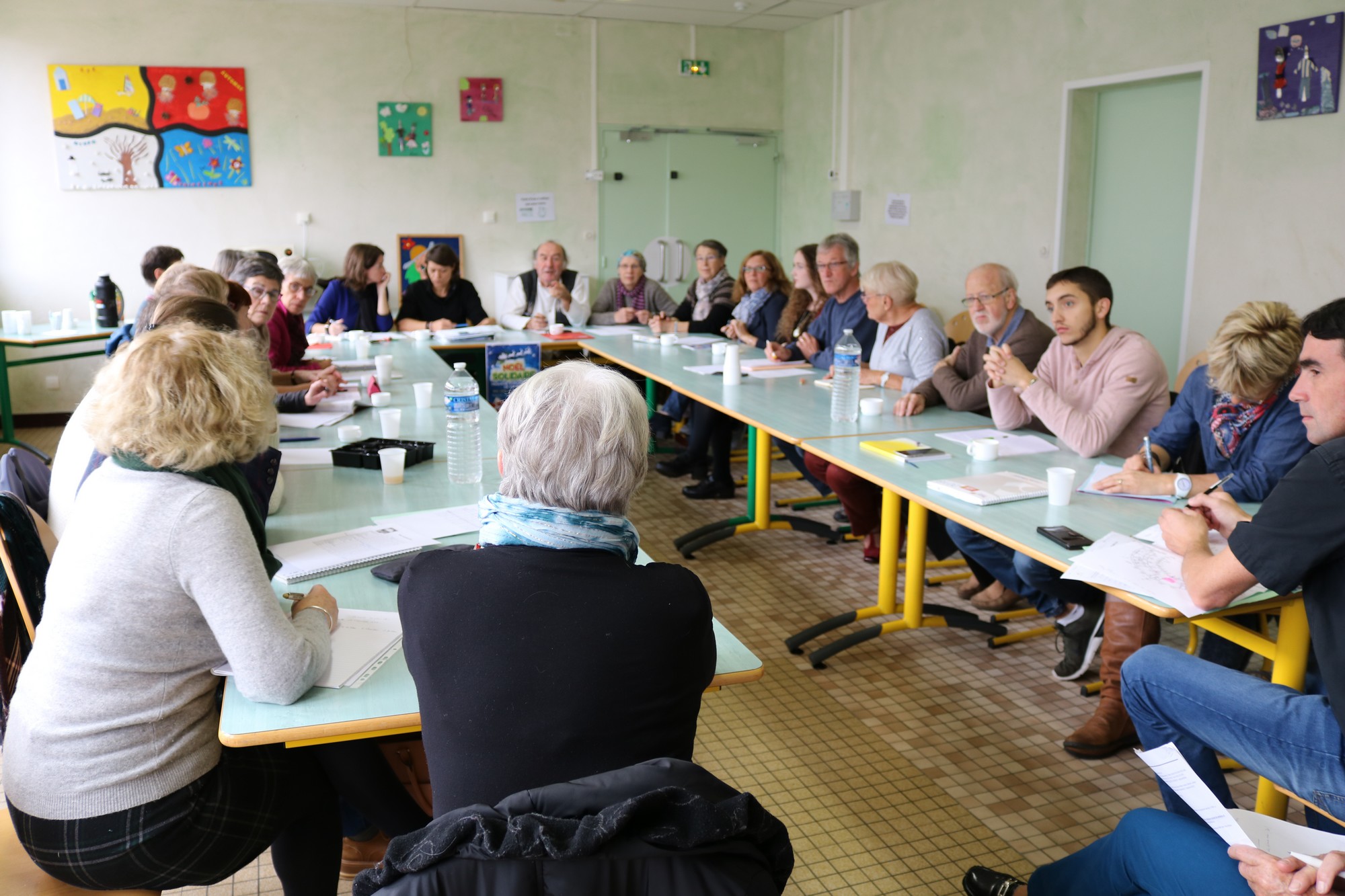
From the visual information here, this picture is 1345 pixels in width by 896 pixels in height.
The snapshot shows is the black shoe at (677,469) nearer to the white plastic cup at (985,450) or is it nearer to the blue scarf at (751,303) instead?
the blue scarf at (751,303)

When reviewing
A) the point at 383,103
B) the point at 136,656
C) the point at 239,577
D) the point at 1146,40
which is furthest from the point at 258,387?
the point at 383,103

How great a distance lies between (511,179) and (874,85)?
2.87 metres

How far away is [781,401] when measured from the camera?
4.03 meters

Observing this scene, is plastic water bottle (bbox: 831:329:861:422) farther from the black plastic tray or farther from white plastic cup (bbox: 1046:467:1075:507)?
the black plastic tray

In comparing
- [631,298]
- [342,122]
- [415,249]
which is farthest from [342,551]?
[342,122]

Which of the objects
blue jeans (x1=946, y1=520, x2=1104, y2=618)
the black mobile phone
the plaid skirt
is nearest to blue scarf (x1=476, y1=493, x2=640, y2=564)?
the plaid skirt

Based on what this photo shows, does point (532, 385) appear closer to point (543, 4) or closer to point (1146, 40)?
point (1146, 40)

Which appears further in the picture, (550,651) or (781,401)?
(781,401)

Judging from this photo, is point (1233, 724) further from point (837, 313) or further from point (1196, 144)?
point (1196, 144)

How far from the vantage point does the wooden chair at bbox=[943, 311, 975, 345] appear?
21.4 feet

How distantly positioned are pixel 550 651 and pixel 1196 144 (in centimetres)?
511

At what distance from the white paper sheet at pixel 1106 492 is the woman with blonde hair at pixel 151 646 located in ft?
6.38

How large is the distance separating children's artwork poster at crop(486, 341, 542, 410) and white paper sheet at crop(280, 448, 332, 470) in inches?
108

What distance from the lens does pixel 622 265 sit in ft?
22.5
